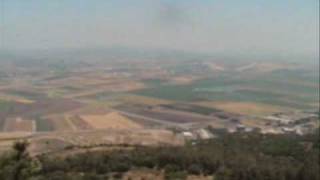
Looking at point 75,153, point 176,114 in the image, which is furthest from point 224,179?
point 176,114

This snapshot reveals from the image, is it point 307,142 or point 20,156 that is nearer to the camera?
point 20,156

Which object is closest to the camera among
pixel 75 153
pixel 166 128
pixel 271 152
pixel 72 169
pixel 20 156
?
pixel 20 156

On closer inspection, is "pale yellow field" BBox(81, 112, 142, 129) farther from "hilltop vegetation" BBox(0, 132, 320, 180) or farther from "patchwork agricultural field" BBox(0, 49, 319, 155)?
"hilltop vegetation" BBox(0, 132, 320, 180)

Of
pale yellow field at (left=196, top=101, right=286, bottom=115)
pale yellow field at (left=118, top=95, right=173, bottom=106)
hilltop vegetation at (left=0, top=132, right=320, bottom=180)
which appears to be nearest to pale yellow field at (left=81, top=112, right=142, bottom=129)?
pale yellow field at (left=118, top=95, right=173, bottom=106)

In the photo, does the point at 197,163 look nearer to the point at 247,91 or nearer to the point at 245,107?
the point at 245,107

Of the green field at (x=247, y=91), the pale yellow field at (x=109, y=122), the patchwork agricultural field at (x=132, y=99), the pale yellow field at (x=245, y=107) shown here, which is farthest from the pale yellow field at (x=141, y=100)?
the pale yellow field at (x=109, y=122)

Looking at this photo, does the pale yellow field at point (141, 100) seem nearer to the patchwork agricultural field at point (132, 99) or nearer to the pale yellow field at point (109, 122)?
the patchwork agricultural field at point (132, 99)

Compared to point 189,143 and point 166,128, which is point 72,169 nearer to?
point 189,143
